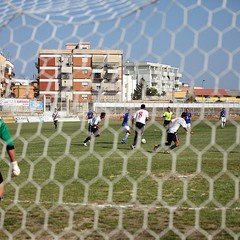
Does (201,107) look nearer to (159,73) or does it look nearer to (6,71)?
(159,73)

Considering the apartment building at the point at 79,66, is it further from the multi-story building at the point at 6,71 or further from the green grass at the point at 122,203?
the green grass at the point at 122,203

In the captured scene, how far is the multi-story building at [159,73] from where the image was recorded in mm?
4336

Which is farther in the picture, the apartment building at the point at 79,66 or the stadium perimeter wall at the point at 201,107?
the stadium perimeter wall at the point at 201,107

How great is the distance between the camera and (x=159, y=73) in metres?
4.58

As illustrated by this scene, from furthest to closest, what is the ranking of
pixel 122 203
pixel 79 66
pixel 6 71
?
pixel 79 66, pixel 122 203, pixel 6 71

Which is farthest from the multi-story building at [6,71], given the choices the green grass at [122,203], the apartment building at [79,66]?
the green grass at [122,203]

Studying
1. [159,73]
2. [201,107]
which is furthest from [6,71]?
[201,107]

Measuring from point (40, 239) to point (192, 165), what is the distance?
496cm

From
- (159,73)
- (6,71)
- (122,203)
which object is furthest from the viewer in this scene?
(122,203)

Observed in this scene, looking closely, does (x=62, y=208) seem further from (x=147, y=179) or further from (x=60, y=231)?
(x=147, y=179)

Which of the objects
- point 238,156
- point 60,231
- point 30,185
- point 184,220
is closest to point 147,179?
point 30,185

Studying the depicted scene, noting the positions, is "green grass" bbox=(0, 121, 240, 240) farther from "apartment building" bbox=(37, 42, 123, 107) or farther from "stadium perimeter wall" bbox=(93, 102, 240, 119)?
"apartment building" bbox=(37, 42, 123, 107)

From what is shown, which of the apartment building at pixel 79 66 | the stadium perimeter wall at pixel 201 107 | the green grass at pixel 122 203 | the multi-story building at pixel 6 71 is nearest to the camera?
the green grass at pixel 122 203

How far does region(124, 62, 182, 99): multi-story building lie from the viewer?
4.34m
